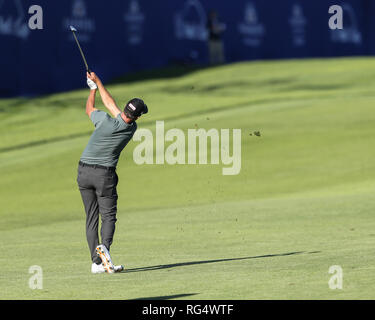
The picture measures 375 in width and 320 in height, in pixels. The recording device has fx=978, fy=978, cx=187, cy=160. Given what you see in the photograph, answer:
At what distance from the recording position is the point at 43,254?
39.2 ft

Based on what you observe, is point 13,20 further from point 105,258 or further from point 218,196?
point 105,258

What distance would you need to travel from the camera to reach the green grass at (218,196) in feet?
29.9

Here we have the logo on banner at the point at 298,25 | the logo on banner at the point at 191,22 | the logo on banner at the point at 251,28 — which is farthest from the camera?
the logo on banner at the point at 298,25

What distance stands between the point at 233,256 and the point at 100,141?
2284 millimetres

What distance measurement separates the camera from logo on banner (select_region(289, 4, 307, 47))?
44.1m

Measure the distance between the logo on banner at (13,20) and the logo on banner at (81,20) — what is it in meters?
2.16

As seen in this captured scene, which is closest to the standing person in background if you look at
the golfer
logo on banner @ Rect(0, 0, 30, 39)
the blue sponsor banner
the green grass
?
the blue sponsor banner

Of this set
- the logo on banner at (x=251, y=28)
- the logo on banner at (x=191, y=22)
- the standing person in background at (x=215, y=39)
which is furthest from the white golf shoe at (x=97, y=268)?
the logo on banner at (x=251, y=28)

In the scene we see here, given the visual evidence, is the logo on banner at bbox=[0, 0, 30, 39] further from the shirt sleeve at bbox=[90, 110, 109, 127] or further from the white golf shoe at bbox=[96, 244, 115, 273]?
the white golf shoe at bbox=[96, 244, 115, 273]

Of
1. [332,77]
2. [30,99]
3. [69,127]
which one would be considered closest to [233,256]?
[69,127]

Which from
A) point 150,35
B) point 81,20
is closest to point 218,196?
point 81,20

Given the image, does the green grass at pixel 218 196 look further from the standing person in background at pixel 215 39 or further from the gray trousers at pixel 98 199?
the standing person in background at pixel 215 39

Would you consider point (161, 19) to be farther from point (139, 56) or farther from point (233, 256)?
point (233, 256)

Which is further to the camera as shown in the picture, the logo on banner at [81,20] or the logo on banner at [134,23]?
the logo on banner at [134,23]
